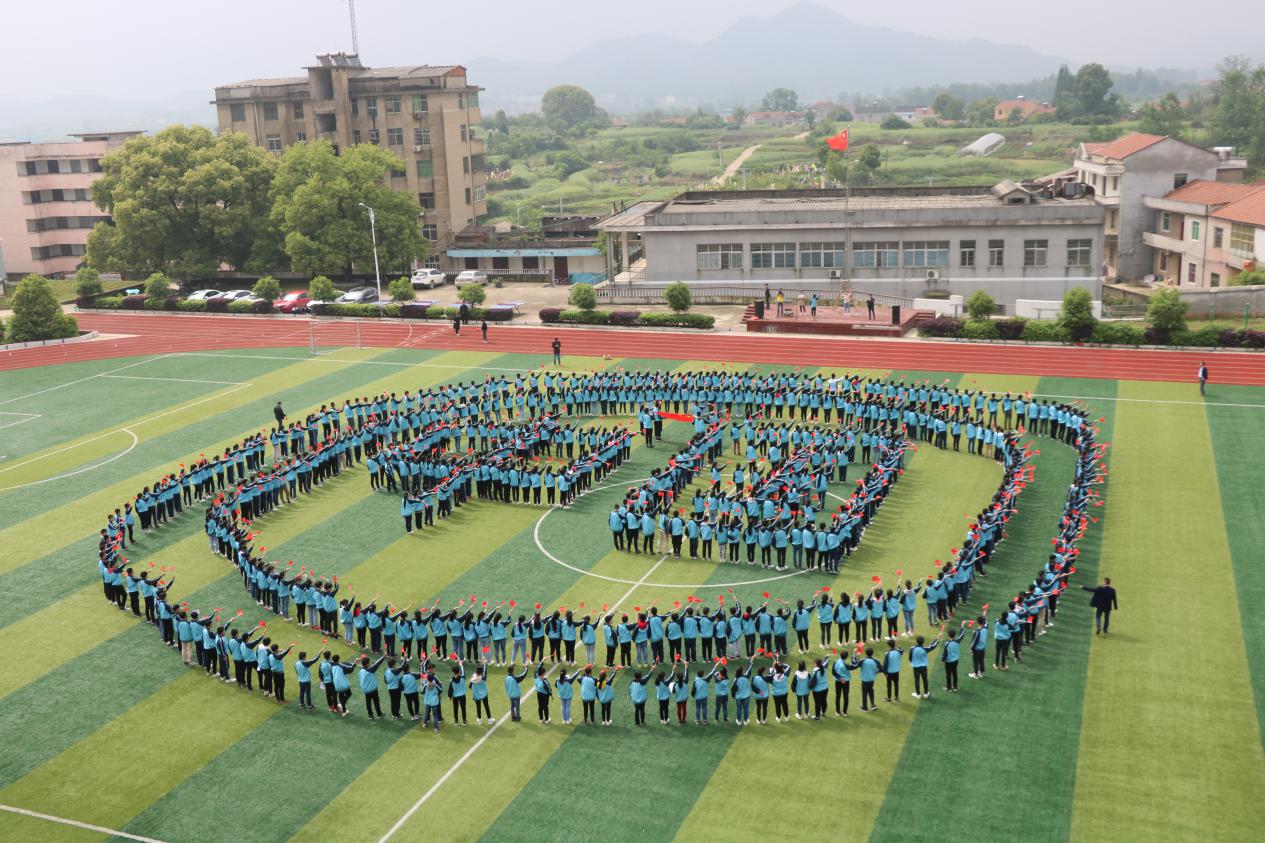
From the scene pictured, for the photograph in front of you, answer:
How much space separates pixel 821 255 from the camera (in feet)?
195

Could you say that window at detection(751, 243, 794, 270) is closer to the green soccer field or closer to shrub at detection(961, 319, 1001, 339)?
shrub at detection(961, 319, 1001, 339)

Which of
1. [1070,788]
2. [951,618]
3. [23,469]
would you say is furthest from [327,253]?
[1070,788]

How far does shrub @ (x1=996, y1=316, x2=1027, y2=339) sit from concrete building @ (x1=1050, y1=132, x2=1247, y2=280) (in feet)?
84.3

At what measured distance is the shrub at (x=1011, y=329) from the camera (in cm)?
4691

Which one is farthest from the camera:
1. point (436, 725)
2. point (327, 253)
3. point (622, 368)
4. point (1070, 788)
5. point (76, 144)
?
point (76, 144)

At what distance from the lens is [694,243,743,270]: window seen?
60.6 metres

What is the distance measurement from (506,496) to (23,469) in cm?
1631

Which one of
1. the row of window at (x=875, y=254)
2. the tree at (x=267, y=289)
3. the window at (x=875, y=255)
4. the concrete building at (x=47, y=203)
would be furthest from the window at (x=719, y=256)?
the concrete building at (x=47, y=203)

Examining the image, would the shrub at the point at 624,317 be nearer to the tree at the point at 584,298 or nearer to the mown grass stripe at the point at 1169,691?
the tree at the point at 584,298

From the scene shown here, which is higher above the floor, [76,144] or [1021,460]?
[76,144]

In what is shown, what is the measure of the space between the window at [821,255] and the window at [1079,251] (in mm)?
11223

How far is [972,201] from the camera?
61938 mm

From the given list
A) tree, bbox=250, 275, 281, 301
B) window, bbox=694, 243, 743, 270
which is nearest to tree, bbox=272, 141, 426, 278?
tree, bbox=250, 275, 281, 301

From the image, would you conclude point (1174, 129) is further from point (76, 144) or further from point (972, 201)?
point (76, 144)
